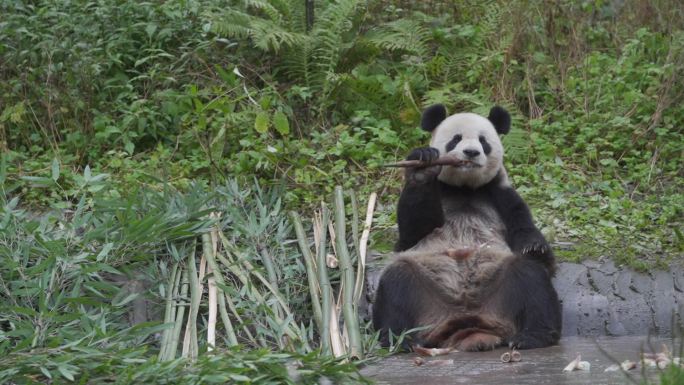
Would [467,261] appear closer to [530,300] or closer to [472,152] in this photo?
[530,300]

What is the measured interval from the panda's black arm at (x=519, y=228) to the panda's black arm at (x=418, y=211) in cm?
42

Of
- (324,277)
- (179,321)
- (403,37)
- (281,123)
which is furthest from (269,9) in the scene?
(179,321)

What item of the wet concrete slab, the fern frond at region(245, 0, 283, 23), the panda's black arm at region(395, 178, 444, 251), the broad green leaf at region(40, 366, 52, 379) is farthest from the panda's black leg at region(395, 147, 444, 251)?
the fern frond at region(245, 0, 283, 23)

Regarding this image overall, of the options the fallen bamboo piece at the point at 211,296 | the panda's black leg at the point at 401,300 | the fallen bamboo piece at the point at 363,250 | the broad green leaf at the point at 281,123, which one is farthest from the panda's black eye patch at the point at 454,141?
the broad green leaf at the point at 281,123

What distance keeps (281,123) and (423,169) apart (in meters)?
2.73

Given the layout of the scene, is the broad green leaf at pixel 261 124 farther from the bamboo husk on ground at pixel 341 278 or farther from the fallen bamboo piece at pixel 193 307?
the fallen bamboo piece at pixel 193 307

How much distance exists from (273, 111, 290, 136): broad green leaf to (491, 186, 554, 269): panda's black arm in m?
2.62

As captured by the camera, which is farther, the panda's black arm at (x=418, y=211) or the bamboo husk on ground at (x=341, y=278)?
the panda's black arm at (x=418, y=211)

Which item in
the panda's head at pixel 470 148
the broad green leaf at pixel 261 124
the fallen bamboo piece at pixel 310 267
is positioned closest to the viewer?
the fallen bamboo piece at pixel 310 267

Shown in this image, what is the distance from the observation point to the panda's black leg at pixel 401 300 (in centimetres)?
650

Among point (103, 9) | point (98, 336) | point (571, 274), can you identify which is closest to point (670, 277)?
point (571, 274)

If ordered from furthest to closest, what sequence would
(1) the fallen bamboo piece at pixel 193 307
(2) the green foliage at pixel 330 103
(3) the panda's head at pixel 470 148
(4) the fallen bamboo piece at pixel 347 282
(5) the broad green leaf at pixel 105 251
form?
(2) the green foliage at pixel 330 103 < (3) the panda's head at pixel 470 148 < (5) the broad green leaf at pixel 105 251 < (4) the fallen bamboo piece at pixel 347 282 < (1) the fallen bamboo piece at pixel 193 307

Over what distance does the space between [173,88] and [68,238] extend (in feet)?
13.8

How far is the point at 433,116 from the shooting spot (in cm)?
720
